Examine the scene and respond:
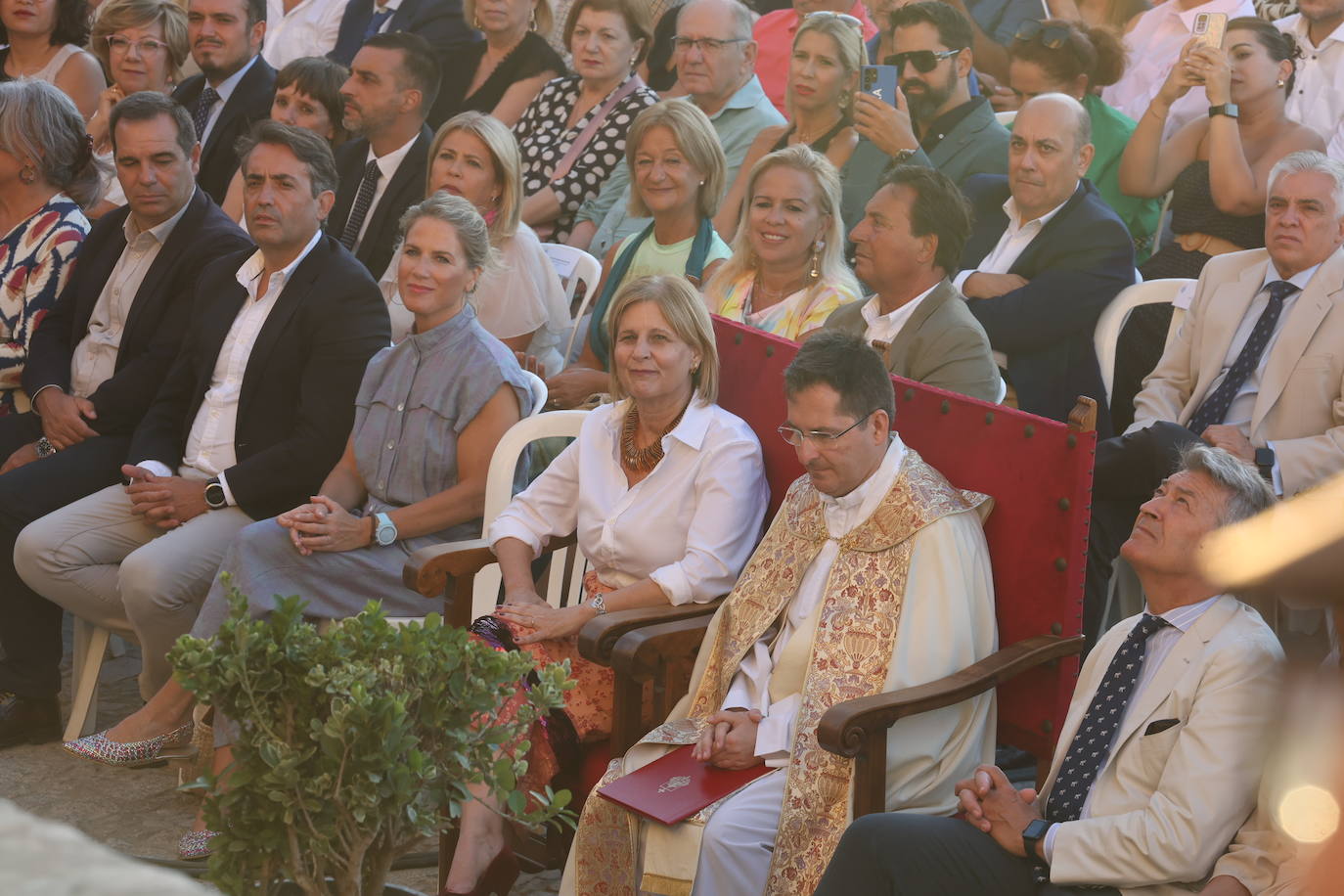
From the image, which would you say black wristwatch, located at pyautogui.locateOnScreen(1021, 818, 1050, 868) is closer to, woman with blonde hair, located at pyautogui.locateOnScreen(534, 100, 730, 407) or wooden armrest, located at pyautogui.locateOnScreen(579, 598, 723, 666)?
wooden armrest, located at pyautogui.locateOnScreen(579, 598, 723, 666)

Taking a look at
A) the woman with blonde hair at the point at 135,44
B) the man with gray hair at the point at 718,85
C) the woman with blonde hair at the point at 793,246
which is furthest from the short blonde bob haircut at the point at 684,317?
the woman with blonde hair at the point at 135,44

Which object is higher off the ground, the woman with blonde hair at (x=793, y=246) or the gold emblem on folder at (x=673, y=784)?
the woman with blonde hair at (x=793, y=246)

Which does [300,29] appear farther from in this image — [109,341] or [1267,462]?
[1267,462]

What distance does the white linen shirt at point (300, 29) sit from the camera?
702 centimetres

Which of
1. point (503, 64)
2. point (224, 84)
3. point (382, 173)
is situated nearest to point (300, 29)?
point (224, 84)

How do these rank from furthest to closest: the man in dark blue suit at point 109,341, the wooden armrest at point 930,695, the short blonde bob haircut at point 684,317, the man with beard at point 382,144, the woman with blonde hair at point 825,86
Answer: the man with beard at point 382,144 → the woman with blonde hair at point 825,86 → the man in dark blue suit at point 109,341 → the short blonde bob haircut at point 684,317 → the wooden armrest at point 930,695

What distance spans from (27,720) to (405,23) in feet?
11.3

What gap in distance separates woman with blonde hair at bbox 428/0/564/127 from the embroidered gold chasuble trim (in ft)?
11.1

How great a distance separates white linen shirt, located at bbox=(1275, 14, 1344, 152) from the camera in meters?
Result: 4.62

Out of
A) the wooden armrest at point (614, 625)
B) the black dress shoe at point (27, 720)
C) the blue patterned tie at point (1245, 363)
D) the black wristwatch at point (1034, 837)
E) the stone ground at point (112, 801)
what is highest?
the blue patterned tie at point (1245, 363)

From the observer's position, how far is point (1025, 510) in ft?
9.86

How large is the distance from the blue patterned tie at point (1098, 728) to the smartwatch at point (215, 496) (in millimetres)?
2471

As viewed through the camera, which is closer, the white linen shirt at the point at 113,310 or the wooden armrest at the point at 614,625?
the wooden armrest at the point at 614,625

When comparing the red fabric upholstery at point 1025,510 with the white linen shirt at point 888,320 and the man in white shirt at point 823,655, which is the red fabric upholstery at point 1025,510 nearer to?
the man in white shirt at point 823,655
